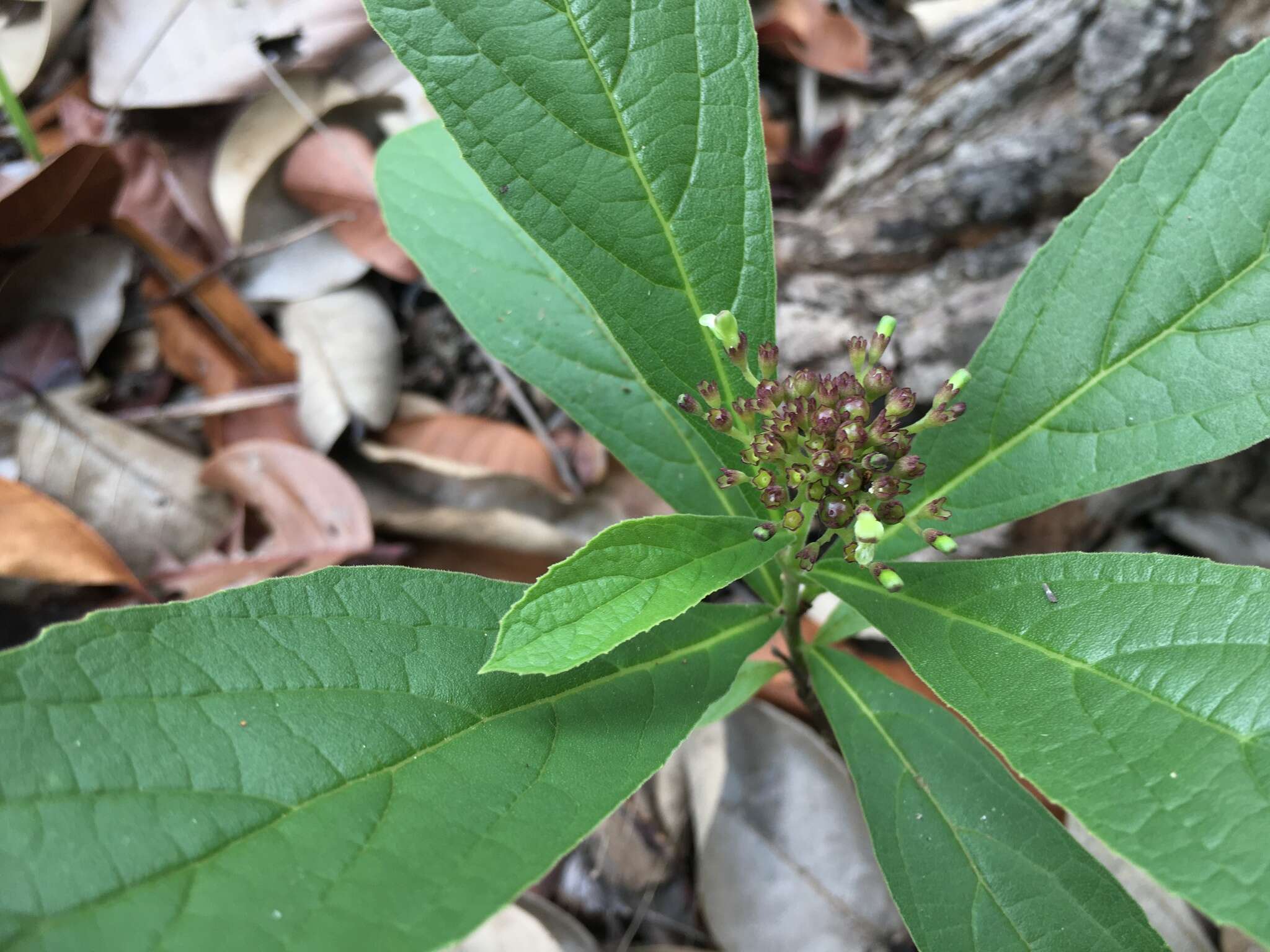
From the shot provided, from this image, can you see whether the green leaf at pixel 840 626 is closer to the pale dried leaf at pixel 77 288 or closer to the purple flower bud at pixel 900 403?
Answer: the purple flower bud at pixel 900 403

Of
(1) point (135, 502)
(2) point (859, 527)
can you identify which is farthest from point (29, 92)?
(2) point (859, 527)

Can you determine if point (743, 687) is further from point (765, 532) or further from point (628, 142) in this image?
point (628, 142)

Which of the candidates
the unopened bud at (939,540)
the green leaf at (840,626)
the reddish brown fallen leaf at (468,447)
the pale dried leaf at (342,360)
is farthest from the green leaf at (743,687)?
the pale dried leaf at (342,360)

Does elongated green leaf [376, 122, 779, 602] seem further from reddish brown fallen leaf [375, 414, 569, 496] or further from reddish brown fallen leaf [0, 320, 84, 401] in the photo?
reddish brown fallen leaf [0, 320, 84, 401]

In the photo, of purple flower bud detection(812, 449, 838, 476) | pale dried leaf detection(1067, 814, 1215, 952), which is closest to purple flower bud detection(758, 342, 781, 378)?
purple flower bud detection(812, 449, 838, 476)

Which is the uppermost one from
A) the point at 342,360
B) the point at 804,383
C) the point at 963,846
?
the point at 804,383

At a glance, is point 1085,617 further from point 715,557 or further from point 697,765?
point 697,765

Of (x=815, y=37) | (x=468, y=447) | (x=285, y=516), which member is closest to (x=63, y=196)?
(x=285, y=516)
